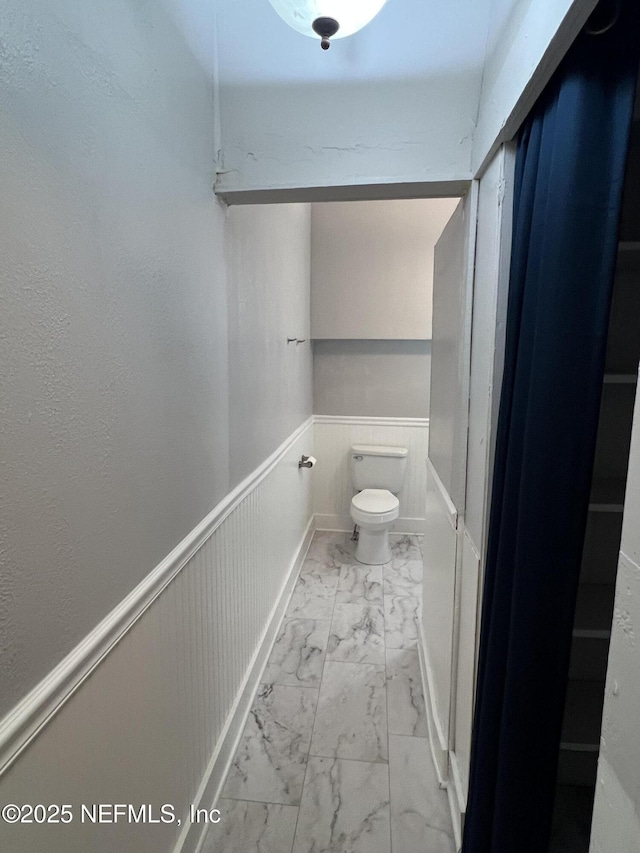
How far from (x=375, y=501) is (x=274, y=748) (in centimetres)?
169

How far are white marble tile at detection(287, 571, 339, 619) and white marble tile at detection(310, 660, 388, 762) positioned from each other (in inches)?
16.5

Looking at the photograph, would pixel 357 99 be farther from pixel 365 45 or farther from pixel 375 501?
pixel 375 501

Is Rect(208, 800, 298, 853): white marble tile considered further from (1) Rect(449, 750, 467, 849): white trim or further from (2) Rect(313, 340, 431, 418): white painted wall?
(2) Rect(313, 340, 431, 418): white painted wall

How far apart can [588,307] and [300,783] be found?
167 centimetres

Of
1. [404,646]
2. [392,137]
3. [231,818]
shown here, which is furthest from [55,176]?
[404,646]

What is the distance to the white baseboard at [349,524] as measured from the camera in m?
3.55

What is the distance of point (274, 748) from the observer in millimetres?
1612

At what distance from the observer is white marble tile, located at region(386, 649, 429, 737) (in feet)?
5.66

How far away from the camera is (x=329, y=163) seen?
51.6 inches

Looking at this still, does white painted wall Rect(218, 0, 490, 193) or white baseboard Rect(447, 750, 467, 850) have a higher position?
white painted wall Rect(218, 0, 490, 193)

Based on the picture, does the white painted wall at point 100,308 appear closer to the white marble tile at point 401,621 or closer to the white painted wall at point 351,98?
the white painted wall at point 351,98

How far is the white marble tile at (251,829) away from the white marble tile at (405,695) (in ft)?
1.70

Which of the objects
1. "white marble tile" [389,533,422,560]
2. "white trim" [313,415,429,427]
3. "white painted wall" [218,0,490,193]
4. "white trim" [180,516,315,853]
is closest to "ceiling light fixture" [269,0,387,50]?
"white painted wall" [218,0,490,193]

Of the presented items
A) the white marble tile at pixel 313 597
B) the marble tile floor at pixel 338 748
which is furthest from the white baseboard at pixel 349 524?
the marble tile floor at pixel 338 748
